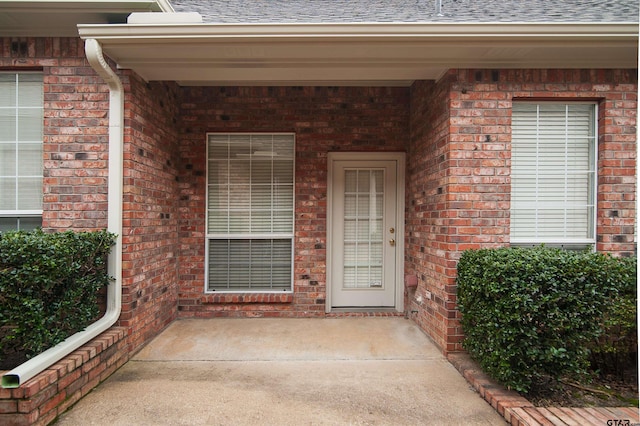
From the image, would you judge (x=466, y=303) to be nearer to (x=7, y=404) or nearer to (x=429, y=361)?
(x=429, y=361)

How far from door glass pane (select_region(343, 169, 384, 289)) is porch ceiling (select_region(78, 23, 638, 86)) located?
1.39 meters

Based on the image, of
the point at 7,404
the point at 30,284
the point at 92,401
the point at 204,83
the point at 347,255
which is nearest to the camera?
the point at 7,404

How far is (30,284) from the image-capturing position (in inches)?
90.4

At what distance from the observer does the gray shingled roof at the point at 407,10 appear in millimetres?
3145

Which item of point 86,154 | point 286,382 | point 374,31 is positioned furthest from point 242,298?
point 374,31

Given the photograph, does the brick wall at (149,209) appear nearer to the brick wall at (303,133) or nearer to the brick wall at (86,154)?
the brick wall at (86,154)

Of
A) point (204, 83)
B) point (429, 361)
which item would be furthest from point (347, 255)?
point (204, 83)

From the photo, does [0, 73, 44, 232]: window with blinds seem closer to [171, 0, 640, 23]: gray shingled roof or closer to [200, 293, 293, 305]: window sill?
[171, 0, 640, 23]: gray shingled roof

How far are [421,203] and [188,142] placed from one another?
2.95m

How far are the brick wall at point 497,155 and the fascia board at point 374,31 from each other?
0.48 m

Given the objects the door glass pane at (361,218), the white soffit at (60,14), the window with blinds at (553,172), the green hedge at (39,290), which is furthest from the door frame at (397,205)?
the green hedge at (39,290)

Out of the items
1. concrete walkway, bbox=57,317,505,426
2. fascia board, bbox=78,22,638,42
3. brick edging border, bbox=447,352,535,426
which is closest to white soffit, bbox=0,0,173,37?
fascia board, bbox=78,22,638,42

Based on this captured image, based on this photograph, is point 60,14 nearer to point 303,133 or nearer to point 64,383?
point 303,133

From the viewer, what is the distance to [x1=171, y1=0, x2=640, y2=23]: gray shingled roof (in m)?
3.15
